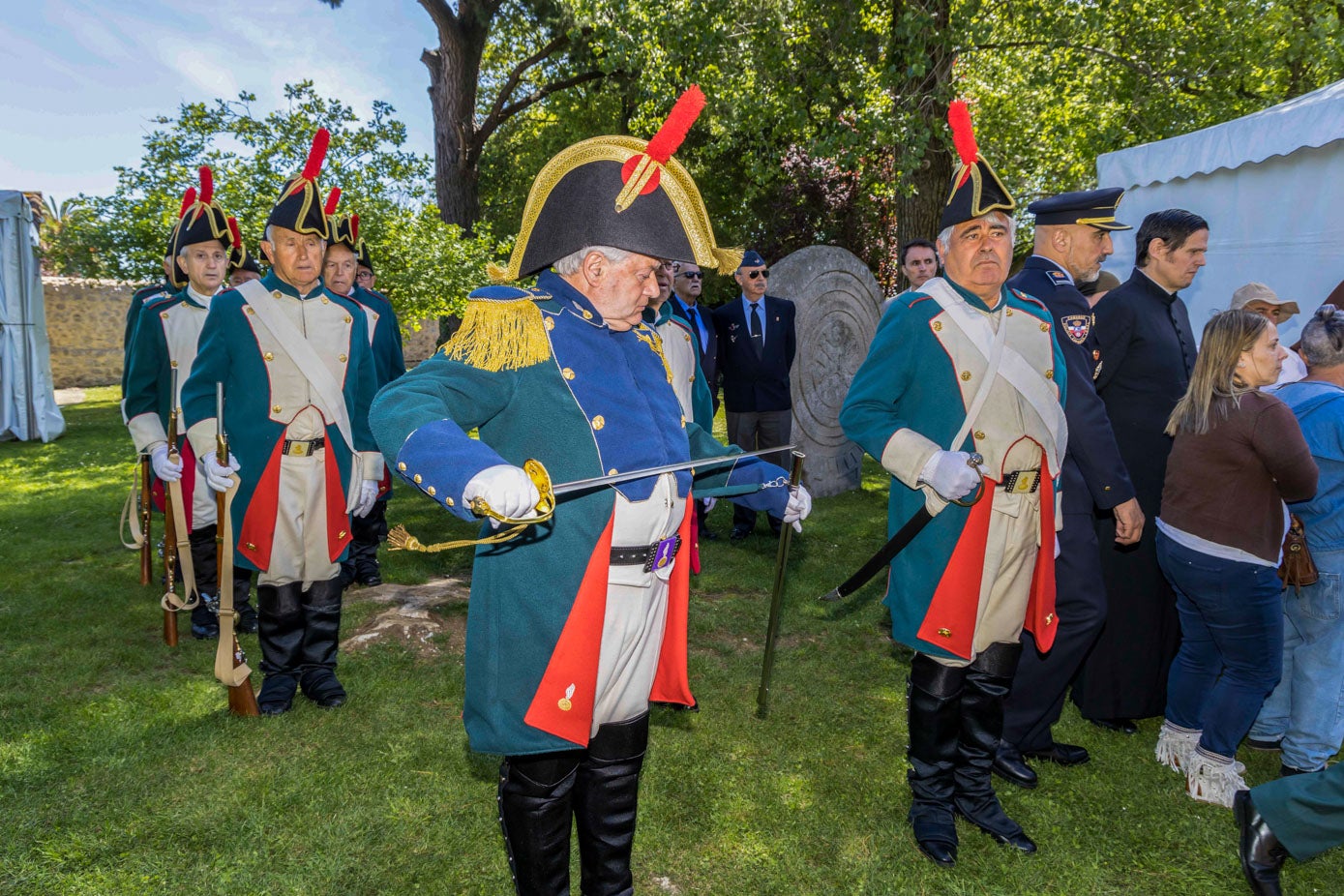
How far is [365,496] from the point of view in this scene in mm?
4438

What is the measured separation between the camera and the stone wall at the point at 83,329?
73.3 ft

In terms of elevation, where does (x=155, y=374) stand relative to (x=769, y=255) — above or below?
below

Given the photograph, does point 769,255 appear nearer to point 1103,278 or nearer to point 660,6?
point 660,6

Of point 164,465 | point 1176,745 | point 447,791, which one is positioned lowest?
point 447,791

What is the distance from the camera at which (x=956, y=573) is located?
3117 millimetres

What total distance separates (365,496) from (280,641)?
0.81 meters

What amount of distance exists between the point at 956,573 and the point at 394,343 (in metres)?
4.77

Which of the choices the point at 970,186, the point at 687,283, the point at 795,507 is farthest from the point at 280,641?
the point at 687,283

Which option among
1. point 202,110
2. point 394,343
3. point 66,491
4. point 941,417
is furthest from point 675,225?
point 202,110

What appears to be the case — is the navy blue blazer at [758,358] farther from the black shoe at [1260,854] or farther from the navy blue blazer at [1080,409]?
the black shoe at [1260,854]

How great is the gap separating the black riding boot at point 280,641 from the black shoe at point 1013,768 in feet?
10.8

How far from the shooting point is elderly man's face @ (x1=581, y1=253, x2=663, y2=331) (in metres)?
2.34

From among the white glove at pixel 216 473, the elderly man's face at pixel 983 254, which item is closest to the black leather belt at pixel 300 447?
the white glove at pixel 216 473

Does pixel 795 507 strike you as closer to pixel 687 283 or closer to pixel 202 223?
pixel 202 223
